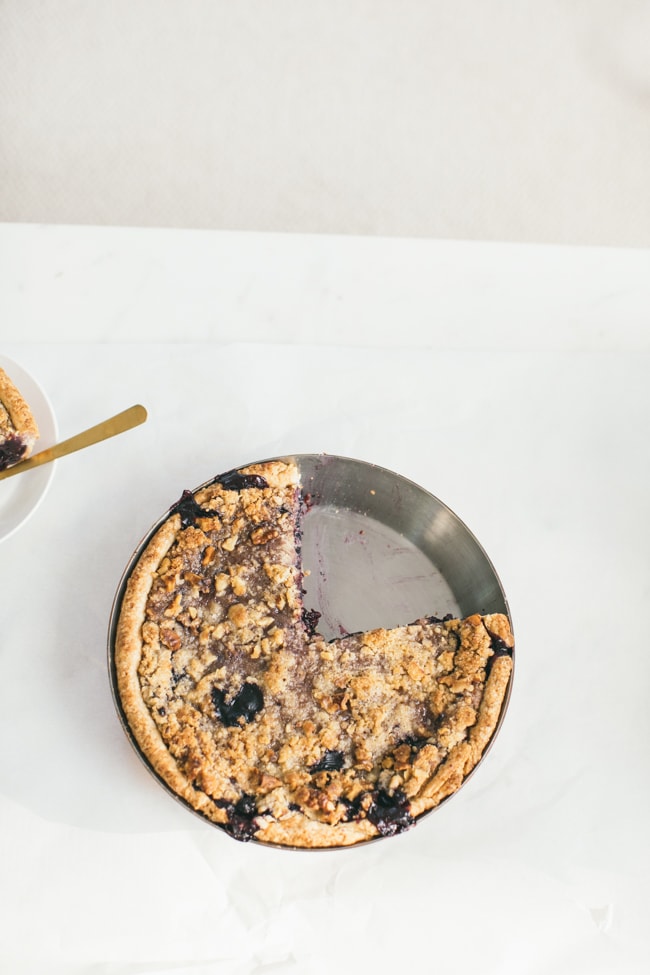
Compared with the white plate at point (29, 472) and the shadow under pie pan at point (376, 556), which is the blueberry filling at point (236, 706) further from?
the white plate at point (29, 472)

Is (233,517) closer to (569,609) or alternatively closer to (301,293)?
(301,293)

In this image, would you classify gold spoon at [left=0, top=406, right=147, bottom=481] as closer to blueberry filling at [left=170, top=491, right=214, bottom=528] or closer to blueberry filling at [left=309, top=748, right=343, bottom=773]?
blueberry filling at [left=170, top=491, right=214, bottom=528]

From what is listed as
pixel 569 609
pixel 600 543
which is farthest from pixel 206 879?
pixel 600 543

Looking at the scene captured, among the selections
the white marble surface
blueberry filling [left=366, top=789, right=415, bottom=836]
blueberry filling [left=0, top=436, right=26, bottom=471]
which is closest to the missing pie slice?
blueberry filling [left=0, top=436, right=26, bottom=471]

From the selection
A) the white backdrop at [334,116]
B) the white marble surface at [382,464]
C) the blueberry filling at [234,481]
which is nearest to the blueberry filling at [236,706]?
the white marble surface at [382,464]

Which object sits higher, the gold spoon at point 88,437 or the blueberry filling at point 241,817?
the gold spoon at point 88,437

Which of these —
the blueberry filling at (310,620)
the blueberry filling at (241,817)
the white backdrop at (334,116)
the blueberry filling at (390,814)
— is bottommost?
the blueberry filling at (390,814)
